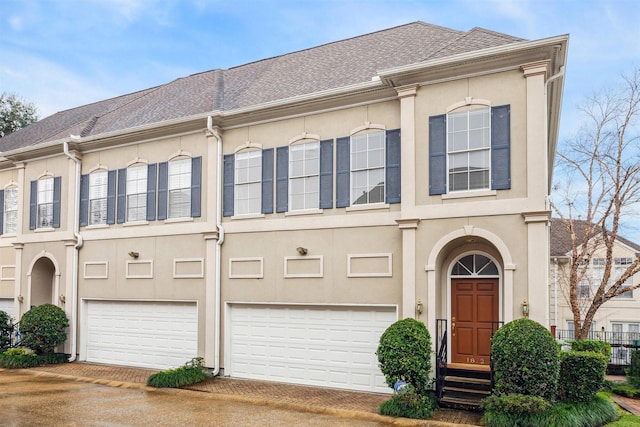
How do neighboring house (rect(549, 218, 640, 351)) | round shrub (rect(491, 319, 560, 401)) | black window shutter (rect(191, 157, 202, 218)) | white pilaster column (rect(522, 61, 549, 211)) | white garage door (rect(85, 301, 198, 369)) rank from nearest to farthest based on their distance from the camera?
round shrub (rect(491, 319, 560, 401)) < white pilaster column (rect(522, 61, 549, 211)) < black window shutter (rect(191, 157, 202, 218)) < white garage door (rect(85, 301, 198, 369)) < neighboring house (rect(549, 218, 640, 351))

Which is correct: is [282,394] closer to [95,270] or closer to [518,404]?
[518,404]

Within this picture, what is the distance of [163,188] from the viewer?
15.7 m

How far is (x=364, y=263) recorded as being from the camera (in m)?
12.6

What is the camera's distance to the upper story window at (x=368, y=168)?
499 inches

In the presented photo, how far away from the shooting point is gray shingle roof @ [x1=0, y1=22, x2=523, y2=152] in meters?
13.7

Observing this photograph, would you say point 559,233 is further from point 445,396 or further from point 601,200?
point 445,396

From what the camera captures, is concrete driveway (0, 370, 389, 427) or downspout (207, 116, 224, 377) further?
downspout (207, 116, 224, 377)

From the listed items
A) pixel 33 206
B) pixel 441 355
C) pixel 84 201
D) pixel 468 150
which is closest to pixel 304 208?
pixel 468 150

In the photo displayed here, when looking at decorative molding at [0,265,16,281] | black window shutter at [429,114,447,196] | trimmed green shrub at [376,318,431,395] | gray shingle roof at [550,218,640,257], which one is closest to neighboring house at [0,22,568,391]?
black window shutter at [429,114,447,196]

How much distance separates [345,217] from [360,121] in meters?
2.23

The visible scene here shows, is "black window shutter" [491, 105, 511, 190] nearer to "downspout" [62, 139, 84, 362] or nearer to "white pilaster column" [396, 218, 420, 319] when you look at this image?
"white pilaster column" [396, 218, 420, 319]

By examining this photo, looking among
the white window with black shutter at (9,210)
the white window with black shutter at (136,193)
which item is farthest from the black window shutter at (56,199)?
the white window with black shutter at (9,210)

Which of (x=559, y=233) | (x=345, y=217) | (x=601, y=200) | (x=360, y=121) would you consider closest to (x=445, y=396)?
(x=345, y=217)

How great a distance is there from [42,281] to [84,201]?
11.2 ft
